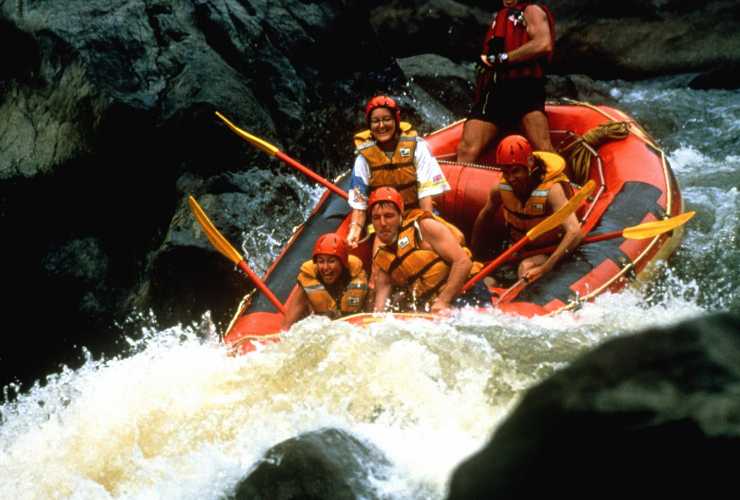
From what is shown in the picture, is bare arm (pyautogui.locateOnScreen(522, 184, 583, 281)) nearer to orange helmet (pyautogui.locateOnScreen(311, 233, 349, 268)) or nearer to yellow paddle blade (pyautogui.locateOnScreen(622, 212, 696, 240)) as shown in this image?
yellow paddle blade (pyautogui.locateOnScreen(622, 212, 696, 240))

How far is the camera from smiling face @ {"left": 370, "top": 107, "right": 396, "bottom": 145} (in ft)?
17.3

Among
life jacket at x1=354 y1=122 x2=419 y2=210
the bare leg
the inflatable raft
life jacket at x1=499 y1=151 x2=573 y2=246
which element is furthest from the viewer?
the bare leg

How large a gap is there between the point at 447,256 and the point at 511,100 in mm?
1864

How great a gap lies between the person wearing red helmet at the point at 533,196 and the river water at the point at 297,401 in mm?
436

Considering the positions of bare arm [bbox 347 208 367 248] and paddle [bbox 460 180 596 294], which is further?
bare arm [bbox 347 208 367 248]

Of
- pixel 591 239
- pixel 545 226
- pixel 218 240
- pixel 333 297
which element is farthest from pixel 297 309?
pixel 591 239

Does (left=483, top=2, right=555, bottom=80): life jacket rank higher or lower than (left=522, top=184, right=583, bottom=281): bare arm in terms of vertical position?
higher

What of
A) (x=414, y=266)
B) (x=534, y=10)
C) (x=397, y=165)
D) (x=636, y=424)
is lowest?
(x=414, y=266)

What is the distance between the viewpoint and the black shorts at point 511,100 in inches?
235

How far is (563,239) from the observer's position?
4.93 meters

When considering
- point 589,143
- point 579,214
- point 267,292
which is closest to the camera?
point 267,292

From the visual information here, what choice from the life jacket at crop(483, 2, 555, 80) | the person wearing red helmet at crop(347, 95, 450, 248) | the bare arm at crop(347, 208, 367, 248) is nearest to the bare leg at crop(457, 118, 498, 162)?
the life jacket at crop(483, 2, 555, 80)

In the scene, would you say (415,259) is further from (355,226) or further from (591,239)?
(591,239)

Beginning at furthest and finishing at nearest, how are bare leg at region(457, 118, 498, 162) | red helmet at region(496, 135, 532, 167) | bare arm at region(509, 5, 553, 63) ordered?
bare leg at region(457, 118, 498, 162) < bare arm at region(509, 5, 553, 63) < red helmet at region(496, 135, 532, 167)
